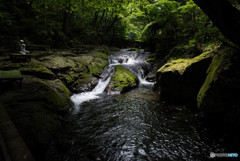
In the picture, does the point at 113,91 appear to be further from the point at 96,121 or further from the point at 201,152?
the point at 201,152

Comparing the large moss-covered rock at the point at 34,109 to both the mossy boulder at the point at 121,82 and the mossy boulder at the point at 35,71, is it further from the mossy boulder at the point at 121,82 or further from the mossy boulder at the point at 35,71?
the mossy boulder at the point at 121,82

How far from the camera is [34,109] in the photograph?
4703mm

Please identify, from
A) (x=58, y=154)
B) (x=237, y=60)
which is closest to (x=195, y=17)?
(x=237, y=60)

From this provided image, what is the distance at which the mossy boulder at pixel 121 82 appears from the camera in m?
9.92

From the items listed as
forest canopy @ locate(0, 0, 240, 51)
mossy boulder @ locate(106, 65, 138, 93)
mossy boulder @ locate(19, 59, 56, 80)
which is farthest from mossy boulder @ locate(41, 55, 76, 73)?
forest canopy @ locate(0, 0, 240, 51)

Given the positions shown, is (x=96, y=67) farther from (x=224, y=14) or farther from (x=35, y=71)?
(x=224, y=14)

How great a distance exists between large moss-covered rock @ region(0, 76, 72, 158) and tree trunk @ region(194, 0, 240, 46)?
598 cm

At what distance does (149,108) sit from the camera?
689 cm

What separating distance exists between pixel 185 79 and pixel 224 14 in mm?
4401

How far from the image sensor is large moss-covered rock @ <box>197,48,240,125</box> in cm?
364

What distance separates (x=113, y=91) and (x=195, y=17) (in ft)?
31.7

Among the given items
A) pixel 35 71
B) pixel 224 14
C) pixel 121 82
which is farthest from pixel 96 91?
pixel 224 14

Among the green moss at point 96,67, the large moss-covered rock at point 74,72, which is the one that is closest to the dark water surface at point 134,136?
the large moss-covered rock at point 74,72

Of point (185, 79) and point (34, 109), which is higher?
point (185, 79)
